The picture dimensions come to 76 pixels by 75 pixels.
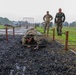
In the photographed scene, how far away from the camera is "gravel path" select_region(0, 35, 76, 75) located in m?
11.0

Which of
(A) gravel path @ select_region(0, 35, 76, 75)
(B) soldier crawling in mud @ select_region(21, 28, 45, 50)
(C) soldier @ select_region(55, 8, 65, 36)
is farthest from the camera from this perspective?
(C) soldier @ select_region(55, 8, 65, 36)

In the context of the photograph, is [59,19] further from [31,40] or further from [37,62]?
[37,62]

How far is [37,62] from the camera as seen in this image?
12820 millimetres

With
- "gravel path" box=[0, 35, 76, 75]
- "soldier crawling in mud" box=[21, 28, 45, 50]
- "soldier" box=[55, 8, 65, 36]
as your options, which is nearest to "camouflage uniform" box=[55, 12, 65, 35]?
"soldier" box=[55, 8, 65, 36]

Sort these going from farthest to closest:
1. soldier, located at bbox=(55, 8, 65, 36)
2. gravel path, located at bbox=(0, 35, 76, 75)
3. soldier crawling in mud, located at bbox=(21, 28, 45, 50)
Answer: soldier, located at bbox=(55, 8, 65, 36), soldier crawling in mud, located at bbox=(21, 28, 45, 50), gravel path, located at bbox=(0, 35, 76, 75)

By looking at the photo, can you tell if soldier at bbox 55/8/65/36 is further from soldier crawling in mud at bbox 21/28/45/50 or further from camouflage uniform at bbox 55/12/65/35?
soldier crawling in mud at bbox 21/28/45/50

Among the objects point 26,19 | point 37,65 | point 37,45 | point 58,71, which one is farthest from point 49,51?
point 26,19

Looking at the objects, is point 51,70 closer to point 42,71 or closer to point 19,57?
point 42,71

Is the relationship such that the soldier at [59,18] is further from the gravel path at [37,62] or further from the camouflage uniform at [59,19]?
the gravel path at [37,62]

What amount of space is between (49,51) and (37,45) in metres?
1.54

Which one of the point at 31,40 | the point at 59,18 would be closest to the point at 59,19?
the point at 59,18

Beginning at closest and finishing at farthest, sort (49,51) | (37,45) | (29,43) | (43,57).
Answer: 1. (43,57)
2. (49,51)
3. (37,45)
4. (29,43)

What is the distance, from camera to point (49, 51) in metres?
16.1

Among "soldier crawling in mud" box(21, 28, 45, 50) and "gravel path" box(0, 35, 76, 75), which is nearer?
"gravel path" box(0, 35, 76, 75)
